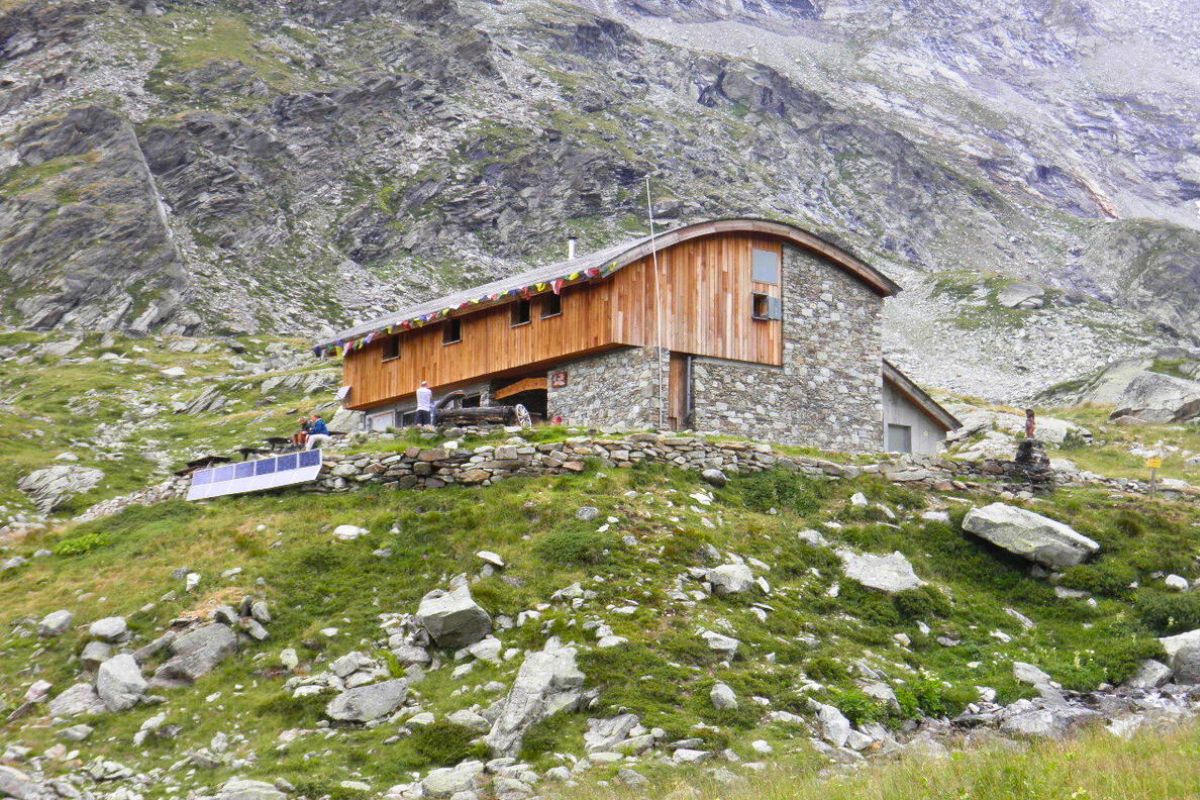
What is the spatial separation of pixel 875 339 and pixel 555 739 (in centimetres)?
2368

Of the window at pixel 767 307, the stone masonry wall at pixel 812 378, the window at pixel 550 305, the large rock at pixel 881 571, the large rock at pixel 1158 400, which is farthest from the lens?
the large rock at pixel 1158 400

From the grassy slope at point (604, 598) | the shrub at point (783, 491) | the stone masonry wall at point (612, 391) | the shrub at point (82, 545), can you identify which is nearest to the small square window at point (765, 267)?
Answer: the stone masonry wall at point (612, 391)

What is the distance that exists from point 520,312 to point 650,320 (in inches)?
194

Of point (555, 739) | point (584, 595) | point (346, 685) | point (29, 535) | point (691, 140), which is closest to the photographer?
point (555, 739)

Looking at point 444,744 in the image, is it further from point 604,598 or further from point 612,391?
point 612,391

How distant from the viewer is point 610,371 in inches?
1272

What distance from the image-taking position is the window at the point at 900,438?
3953 cm

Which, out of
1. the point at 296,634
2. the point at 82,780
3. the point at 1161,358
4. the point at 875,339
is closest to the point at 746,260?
the point at 875,339

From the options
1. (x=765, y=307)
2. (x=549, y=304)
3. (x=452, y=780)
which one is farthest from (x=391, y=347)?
(x=452, y=780)

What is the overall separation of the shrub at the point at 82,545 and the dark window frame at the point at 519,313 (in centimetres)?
1444

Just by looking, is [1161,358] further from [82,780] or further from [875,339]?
[82,780]

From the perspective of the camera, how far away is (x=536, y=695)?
15914 mm

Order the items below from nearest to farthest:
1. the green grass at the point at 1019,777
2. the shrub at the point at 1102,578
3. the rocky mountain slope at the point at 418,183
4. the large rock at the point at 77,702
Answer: the green grass at the point at 1019,777 → the large rock at the point at 77,702 → the shrub at the point at 1102,578 → the rocky mountain slope at the point at 418,183

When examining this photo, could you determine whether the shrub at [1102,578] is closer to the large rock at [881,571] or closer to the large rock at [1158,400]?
the large rock at [881,571]
